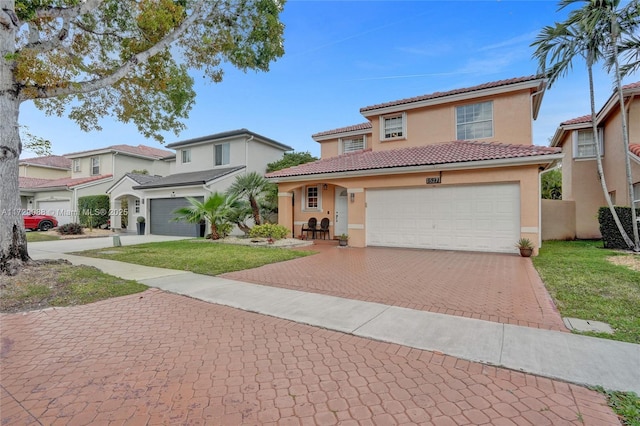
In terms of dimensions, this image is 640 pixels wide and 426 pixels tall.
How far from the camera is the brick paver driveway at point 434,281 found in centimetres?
519

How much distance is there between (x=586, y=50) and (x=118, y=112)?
17315 mm

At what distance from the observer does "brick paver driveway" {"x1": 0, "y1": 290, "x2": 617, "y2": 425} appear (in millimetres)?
2564

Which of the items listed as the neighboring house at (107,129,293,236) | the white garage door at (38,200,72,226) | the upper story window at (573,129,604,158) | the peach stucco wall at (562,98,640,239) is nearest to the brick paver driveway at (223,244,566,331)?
the peach stucco wall at (562,98,640,239)

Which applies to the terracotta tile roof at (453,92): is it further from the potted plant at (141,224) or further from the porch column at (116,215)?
the porch column at (116,215)

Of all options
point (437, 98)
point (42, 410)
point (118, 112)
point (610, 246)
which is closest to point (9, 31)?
point (118, 112)

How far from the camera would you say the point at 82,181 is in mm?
25578

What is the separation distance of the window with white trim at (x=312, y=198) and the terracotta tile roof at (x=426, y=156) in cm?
146

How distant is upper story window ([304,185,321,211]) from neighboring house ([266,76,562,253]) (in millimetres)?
675

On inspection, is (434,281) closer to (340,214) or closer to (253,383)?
(253,383)

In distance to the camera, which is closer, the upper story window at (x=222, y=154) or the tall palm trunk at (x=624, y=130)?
the tall palm trunk at (x=624, y=130)

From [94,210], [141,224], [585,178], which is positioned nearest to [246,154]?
[141,224]

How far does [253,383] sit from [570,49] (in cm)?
1419

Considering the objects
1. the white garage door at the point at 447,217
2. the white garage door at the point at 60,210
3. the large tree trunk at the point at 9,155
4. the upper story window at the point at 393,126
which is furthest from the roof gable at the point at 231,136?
the large tree trunk at the point at 9,155

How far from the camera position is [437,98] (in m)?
14.2
